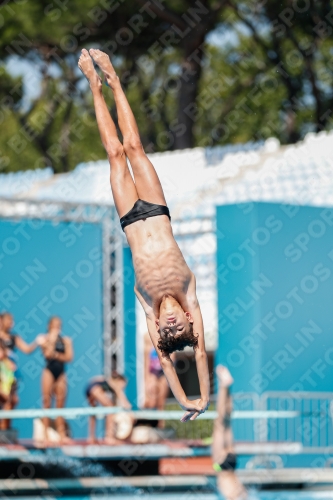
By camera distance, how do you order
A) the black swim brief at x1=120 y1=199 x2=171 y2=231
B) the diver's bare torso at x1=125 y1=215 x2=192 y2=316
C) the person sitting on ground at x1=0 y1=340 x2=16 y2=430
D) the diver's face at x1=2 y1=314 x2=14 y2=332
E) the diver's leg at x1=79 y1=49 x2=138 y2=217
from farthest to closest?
the diver's face at x1=2 y1=314 x2=14 y2=332 → the person sitting on ground at x1=0 y1=340 x2=16 y2=430 → the diver's leg at x1=79 y1=49 x2=138 y2=217 → the black swim brief at x1=120 y1=199 x2=171 y2=231 → the diver's bare torso at x1=125 y1=215 x2=192 y2=316

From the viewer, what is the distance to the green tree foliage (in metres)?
23.9

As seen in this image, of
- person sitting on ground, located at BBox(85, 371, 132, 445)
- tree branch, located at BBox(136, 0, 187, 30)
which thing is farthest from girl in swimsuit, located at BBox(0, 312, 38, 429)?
tree branch, located at BBox(136, 0, 187, 30)

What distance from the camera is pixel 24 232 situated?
15086 millimetres

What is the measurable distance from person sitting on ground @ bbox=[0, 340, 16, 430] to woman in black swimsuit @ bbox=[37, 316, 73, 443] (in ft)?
1.84

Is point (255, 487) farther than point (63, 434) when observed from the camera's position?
No

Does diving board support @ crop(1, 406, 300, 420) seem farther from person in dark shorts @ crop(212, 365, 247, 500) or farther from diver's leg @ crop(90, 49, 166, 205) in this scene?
diver's leg @ crop(90, 49, 166, 205)

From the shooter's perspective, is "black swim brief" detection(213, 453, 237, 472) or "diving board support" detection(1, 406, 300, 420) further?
"diving board support" detection(1, 406, 300, 420)

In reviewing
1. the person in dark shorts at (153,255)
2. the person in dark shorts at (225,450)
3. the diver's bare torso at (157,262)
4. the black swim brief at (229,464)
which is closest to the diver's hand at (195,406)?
the person in dark shorts at (153,255)

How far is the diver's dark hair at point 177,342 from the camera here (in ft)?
21.3

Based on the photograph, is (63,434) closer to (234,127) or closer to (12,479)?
(12,479)

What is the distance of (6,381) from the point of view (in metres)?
12.8

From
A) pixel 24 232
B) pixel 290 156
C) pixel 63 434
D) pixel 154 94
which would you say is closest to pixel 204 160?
pixel 290 156

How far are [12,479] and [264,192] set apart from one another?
22.3 feet

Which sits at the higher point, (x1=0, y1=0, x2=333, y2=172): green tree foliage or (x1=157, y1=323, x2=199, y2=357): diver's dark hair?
(x1=0, y1=0, x2=333, y2=172): green tree foliage
